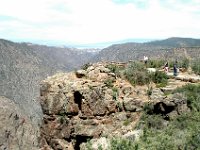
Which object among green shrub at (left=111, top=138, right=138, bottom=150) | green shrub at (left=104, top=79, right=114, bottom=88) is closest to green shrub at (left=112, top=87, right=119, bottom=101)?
green shrub at (left=104, top=79, right=114, bottom=88)

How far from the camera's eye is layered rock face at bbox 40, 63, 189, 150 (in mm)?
28484

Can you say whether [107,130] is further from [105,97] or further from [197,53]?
[197,53]

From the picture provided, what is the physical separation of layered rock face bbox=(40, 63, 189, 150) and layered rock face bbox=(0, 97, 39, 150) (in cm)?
9653

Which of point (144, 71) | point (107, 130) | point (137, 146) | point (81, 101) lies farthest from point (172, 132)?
point (144, 71)

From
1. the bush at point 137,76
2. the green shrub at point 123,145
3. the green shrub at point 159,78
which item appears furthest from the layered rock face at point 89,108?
the green shrub at point 123,145

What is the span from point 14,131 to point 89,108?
351 ft

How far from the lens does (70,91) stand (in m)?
29.7

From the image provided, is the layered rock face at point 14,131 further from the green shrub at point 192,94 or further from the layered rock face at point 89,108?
the green shrub at point 192,94

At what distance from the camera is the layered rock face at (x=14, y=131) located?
12706 cm

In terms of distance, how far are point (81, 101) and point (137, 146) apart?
9.60m

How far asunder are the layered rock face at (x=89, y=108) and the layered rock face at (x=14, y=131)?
96.5 m

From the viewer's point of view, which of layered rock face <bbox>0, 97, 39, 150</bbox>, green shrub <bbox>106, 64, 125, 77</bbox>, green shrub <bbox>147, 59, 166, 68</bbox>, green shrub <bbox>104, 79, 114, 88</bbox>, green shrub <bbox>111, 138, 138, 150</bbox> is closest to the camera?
green shrub <bbox>111, 138, 138, 150</bbox>

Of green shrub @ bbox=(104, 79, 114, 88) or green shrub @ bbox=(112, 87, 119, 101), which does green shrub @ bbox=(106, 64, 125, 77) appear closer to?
green shrub @ bbox=(104, 79, 114, 88)

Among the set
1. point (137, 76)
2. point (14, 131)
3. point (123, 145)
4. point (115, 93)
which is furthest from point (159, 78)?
point (14, 131)
